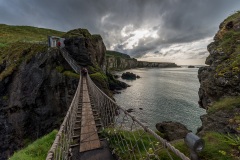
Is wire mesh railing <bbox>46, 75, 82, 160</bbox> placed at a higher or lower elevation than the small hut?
lower

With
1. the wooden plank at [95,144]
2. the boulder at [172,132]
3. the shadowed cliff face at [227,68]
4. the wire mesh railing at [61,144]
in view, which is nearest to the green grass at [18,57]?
the boulder at [172,132]

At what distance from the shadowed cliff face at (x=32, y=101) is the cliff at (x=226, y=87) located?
1537 centimetres

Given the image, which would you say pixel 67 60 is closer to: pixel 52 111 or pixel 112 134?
pixel 52 111

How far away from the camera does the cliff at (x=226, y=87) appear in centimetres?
556

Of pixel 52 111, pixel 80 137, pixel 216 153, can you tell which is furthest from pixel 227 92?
pixel 52 111

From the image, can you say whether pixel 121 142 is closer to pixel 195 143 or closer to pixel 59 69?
pixel 195 143

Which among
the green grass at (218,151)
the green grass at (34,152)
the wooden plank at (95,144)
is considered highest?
the green grass at (218,151)

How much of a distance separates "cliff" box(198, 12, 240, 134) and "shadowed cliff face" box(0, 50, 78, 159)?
1537 centimetres

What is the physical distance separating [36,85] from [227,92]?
19.7 m

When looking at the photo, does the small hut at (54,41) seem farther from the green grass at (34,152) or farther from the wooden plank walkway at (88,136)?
the green grass at (34,152)

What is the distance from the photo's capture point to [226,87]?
23.8ft

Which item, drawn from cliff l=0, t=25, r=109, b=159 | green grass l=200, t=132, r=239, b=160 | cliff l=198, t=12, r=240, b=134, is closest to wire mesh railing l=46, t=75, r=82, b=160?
green grass l=200, t=132, r=239, b=160

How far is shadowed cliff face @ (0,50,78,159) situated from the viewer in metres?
16.8

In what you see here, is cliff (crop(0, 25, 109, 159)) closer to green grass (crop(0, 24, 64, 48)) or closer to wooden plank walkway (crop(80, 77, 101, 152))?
wooden plank walkway (crop(80, 77, 101, 152))
